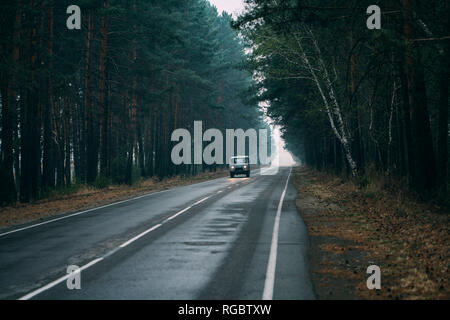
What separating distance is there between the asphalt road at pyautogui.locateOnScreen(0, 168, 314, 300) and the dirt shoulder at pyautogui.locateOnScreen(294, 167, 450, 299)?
499mm

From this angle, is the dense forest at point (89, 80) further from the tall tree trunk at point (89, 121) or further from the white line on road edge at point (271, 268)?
the white line on road edge at point (271, 268)

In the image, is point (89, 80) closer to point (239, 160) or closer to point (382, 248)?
point (239, 160)

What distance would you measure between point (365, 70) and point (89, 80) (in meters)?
17.8

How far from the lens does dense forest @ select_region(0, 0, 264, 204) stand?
77.8 feet

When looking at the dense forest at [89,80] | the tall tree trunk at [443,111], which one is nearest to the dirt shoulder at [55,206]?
the dense forest at [89,80]

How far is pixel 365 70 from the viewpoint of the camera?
77.5 feet

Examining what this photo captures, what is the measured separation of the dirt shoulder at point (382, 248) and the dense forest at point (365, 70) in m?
2.06

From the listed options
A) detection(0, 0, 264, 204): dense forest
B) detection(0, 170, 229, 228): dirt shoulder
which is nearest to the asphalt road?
detection(0, 170, 229, 228): dirt shoulder

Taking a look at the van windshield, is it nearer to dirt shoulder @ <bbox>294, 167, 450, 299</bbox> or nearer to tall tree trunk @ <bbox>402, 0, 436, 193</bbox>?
dirt shoulder @ <bbox>294, 167, 450, 299</bbox>

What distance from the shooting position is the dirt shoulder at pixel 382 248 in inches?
299

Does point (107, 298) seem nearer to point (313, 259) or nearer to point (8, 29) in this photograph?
point (313, 259)

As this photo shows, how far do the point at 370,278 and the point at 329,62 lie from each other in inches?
879
